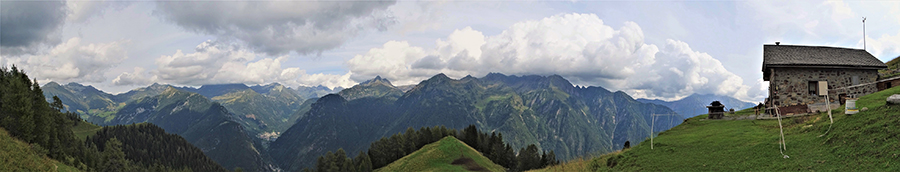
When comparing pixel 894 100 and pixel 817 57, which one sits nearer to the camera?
pixel 894 100

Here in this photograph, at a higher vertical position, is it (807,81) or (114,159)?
(807,81)

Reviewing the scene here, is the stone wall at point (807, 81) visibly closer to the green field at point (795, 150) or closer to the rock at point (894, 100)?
the green field at point (795, 150)

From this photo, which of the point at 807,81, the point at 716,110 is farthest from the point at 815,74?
the point at 716,110

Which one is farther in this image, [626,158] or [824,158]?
[626,158]

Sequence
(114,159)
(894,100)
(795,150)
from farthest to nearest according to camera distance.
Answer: (114,159) → (894,100) → (795,150)

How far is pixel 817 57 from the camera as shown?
41.0 meters

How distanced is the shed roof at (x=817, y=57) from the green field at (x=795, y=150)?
46.5 ft

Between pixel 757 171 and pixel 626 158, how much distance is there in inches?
387

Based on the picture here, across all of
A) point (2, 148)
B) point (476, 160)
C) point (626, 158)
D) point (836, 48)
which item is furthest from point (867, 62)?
point (2, 148)

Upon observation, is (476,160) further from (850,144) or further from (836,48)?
(850,144)

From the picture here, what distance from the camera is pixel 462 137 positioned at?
140500 mm

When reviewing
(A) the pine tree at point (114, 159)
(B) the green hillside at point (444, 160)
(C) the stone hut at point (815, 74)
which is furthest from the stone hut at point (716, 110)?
(A) the pine tree at point (114, 159)

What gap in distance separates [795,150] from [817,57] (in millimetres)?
33250

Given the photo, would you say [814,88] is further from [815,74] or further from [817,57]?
[817,57]
